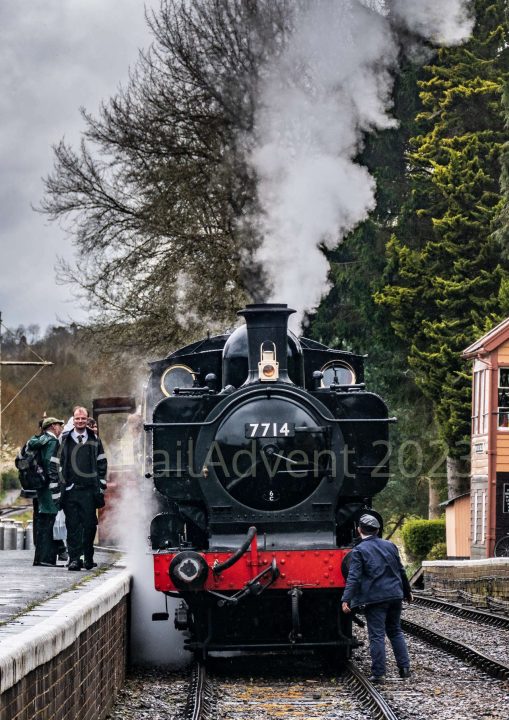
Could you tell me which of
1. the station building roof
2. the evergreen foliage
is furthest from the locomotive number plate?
the evergreen foliage

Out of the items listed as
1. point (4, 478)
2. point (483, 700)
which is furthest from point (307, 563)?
point (4, 478)

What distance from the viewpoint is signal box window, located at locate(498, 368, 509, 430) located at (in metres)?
33.0

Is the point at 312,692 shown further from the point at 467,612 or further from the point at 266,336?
the point at 467,612

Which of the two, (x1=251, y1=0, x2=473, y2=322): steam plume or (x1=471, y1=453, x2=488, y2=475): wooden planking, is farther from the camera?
(x1=471, y1=453, x2=488, y2=475): wooden planking

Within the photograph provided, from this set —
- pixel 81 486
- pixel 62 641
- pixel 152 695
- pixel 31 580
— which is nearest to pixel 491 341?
pixel 81 486

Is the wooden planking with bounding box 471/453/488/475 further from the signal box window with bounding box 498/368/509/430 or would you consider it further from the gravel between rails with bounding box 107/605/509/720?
the gravel between rails with bounding box 107/605/509/720

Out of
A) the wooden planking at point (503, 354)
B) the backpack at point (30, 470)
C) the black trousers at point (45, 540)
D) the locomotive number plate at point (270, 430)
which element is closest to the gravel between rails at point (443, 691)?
the locomotive number plate at point (270, 430)

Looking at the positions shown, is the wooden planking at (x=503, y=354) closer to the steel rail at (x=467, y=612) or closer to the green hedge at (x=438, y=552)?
the green hedge at (x=438, y=552)

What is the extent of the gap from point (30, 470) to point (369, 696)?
5.48 meters

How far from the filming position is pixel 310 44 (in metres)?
20.2

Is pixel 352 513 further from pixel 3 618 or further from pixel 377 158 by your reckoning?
pixel 377 158

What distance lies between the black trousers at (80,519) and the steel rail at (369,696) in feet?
10.2

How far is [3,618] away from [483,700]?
4114 millimetres

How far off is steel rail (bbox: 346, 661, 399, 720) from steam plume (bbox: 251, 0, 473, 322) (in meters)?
8.24
